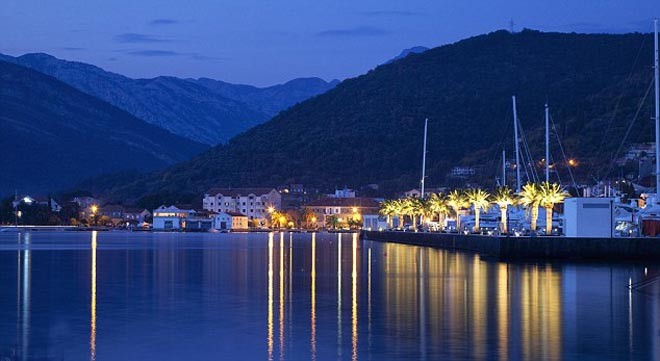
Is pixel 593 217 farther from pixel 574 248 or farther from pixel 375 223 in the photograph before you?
pixel 375 223

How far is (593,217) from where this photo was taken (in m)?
67.7

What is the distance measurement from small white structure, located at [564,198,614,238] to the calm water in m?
9.68

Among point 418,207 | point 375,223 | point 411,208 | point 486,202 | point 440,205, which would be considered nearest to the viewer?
point 486,202

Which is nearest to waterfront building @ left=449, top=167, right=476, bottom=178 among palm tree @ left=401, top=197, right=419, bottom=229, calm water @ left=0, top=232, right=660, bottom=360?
palm tree @ left=401, top=197, right=419, bottom=229

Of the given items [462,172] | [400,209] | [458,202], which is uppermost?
[462,172]

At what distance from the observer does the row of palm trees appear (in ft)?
248

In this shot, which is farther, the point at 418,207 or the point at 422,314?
the point at 418,207

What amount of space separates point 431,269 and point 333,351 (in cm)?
3287

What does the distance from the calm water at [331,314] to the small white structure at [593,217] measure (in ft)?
31.7

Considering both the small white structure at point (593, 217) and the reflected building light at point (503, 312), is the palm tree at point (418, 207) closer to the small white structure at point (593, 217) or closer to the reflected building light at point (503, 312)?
the small white structure at point (593, 217)

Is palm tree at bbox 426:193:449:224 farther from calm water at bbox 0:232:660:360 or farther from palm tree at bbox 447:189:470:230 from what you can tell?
calm water at bbox 0:232:660:360

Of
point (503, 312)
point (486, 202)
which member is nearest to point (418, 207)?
point (486, 202)

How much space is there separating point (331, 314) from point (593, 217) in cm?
3740

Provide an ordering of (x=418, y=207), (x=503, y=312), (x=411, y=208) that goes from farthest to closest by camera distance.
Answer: (x=411, y=208), (x=418, y=207), (x=503, y=312)
